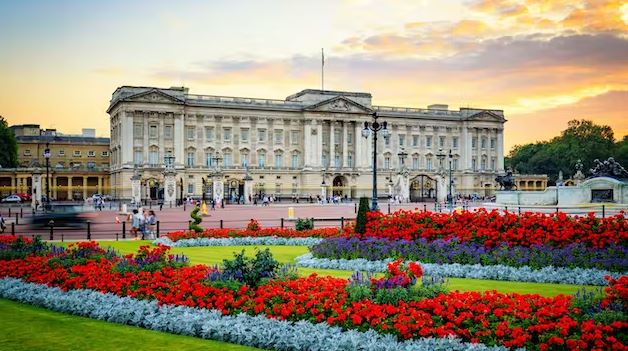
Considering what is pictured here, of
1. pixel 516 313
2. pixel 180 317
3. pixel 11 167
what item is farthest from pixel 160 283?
pixel 11 167

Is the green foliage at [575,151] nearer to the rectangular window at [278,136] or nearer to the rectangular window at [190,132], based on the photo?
the rectangular window at [278,136]

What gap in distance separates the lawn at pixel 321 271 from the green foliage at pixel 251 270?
2.61 meters

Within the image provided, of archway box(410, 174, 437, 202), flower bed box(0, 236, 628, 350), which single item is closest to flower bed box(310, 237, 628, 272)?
flower bed box(0, 236, 628, 350)

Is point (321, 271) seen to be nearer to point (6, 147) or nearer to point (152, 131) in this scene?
point (152, 131)

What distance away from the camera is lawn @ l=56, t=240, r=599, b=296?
1490cm

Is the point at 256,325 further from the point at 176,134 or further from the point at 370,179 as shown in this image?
the point at 370,179

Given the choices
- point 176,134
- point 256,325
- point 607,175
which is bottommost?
point 256,325

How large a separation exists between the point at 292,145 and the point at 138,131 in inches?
945

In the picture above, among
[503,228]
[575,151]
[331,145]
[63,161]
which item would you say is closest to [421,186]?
[331,145]

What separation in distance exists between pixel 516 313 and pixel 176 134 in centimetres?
8641

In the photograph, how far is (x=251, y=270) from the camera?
13016 millimetres

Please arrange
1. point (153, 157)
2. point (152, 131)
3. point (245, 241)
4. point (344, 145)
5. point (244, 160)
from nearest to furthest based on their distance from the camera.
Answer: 1. point (245, 241)
2. point (152, 131)
3. point (153, 157)
4. point (244, 160)
5. point (344, 145)

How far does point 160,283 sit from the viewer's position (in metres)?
13.4

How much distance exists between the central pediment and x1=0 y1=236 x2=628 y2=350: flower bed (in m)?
88.3
